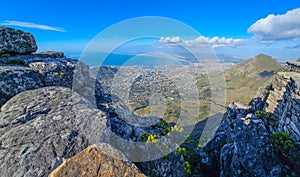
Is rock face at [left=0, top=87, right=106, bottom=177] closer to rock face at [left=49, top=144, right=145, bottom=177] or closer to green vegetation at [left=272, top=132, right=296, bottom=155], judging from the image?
rock face at [left=49, top=144, right=145, bottom=177]

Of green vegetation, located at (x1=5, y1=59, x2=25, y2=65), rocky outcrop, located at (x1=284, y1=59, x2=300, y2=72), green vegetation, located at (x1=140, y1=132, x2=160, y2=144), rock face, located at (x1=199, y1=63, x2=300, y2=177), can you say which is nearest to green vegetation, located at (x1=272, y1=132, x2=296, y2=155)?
rock face, located at (x1=199, y1=63, x2=300, y2=177)

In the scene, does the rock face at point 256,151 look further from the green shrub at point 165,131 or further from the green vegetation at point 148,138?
the green vegetation at point 148,138

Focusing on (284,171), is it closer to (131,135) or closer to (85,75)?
(131,135)

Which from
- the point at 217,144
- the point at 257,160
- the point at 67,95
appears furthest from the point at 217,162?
the point at 67,95

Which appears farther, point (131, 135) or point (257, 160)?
point (257, 160)

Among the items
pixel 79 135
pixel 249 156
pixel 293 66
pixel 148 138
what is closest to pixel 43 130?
→ pixel 79 135

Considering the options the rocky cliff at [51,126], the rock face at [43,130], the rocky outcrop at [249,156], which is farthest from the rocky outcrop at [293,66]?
the rock face at [43,130]

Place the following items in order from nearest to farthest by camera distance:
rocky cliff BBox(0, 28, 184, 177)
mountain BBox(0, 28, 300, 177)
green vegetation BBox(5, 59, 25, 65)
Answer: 1. mountain BBox(0, 28, 300, 177)
2. rocky cliff BBox(0, 28, 184, 177)
3. green vegetation BBox(5, 59, 25, 65)
